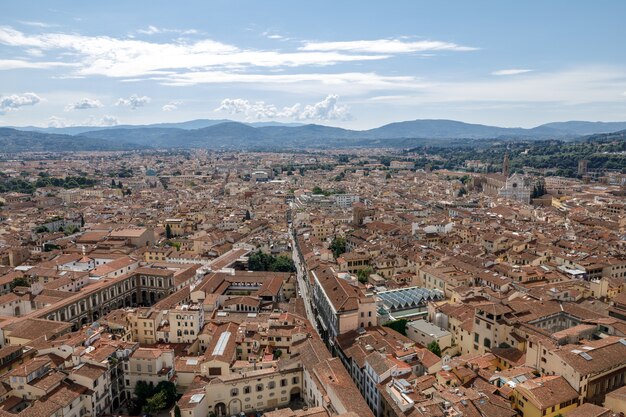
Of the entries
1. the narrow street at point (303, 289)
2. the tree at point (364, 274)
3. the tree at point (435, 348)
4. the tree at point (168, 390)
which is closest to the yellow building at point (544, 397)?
the tree at point (435, 348)

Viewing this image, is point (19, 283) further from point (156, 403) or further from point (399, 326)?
point (399, 326)

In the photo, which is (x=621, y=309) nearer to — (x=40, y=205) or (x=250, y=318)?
(x=250, y=318)

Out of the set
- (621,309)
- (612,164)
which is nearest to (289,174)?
(612,164)

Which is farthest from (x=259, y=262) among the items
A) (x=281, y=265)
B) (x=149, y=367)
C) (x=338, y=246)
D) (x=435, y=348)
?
(x=435, y=348)

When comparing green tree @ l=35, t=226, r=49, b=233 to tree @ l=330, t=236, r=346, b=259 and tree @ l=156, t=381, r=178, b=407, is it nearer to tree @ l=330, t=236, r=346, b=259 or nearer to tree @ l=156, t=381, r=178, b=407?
→ tree @ l=330, t=236, r=346, b=259

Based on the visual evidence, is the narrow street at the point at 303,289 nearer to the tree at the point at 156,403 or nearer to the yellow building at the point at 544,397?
the tree at the point at 156,403
